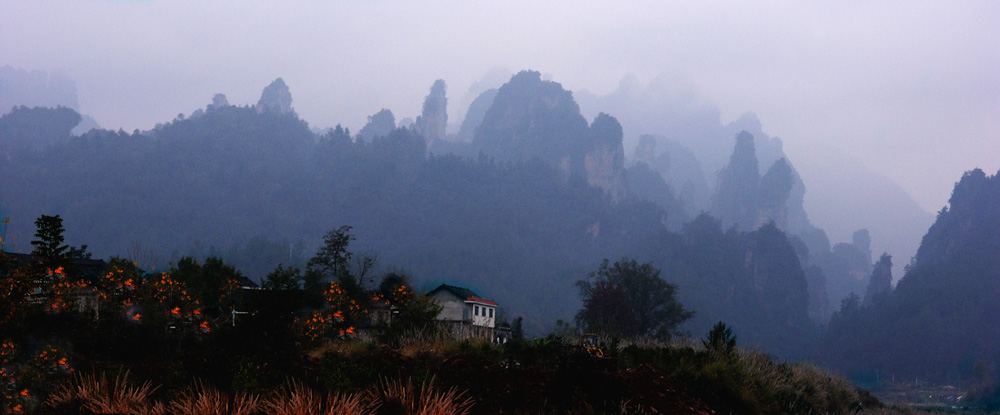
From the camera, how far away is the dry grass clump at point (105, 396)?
13.6 m

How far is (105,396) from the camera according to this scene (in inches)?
Answer: 571

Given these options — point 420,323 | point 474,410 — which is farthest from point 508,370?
point 420,323

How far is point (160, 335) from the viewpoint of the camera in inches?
854

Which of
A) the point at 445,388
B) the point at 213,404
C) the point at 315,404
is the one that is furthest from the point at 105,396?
the point at 445,388

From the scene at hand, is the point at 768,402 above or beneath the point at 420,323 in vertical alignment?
beneath

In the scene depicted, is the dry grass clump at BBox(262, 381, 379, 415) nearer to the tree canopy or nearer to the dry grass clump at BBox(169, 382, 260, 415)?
the dry grass clump at BBox(169, 382, 260, 415)

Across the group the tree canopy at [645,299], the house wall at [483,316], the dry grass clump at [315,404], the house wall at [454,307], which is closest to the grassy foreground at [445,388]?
the dry grass clump at [315,404]

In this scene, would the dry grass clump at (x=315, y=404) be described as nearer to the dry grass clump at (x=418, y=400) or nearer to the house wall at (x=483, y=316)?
the dry grass clump at (x=418, y=400)

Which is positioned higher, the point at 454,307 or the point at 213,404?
the point at 454,307

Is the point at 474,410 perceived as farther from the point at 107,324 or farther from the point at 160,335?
the point at 107,324

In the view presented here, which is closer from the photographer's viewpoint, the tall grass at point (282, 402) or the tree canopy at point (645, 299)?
the tall grass at point (282, 402)

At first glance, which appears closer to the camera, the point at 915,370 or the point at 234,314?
the point at 234,314

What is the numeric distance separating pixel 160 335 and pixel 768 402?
57.6 ft

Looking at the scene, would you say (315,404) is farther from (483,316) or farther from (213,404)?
(483,316)
